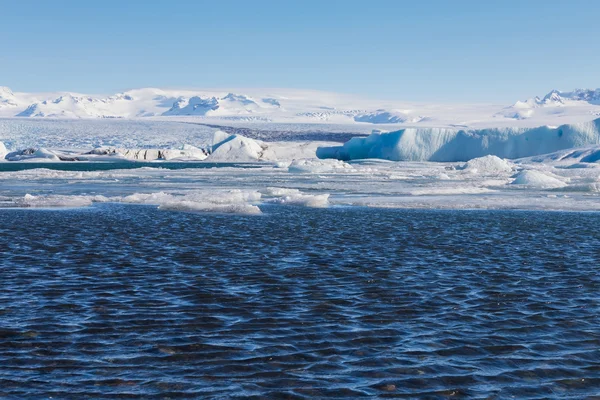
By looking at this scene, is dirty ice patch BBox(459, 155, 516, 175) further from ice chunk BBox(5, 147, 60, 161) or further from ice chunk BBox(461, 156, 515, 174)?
ice chunk BBox(5, 147, 60, 161)

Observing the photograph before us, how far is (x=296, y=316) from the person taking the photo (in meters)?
6.39

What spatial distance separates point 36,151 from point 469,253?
45.6 meters

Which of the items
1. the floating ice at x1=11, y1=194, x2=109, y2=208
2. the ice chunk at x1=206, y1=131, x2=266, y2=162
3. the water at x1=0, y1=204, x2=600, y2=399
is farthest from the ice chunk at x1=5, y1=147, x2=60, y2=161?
the water at x1=0, y1=204, x2=600, y2=399

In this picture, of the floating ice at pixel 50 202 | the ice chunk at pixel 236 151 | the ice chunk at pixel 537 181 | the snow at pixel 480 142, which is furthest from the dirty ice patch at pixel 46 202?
the ice chunk at pixel 236 151

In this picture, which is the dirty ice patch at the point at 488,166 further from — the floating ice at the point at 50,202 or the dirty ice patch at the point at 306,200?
the floating ice at the point at 50,202

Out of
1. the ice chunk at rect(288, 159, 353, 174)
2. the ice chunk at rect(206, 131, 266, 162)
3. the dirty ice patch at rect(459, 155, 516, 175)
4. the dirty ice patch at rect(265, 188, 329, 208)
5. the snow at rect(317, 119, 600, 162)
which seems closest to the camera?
the dirty ice patch at rect(265, 188, 329, 208)

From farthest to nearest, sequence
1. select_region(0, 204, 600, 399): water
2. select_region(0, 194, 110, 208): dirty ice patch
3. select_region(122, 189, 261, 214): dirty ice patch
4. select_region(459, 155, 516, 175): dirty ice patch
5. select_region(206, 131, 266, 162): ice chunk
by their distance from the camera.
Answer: select_region(206, 131, 266, 162): ice chunk < select_region(459, 155, 516, 175): dirty ice patch < select_region(0, 194, 110, 208): dirty ice patch < select_region(122, 189, 261, 214): dirty ice patch < select_region(0, 204, 600, 399): water

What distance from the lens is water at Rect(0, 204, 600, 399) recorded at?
15.5ft

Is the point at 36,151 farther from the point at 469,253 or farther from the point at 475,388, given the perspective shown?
the point at 475,388

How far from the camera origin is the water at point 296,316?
4711 millimetres

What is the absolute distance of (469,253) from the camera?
413 inches

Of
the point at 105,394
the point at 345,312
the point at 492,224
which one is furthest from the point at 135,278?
the point at 492,224

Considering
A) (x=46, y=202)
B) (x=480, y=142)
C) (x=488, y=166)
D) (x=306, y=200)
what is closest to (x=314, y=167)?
(x=488, y=166)

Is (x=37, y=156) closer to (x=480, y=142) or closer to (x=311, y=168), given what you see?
(x=311, y=168)
